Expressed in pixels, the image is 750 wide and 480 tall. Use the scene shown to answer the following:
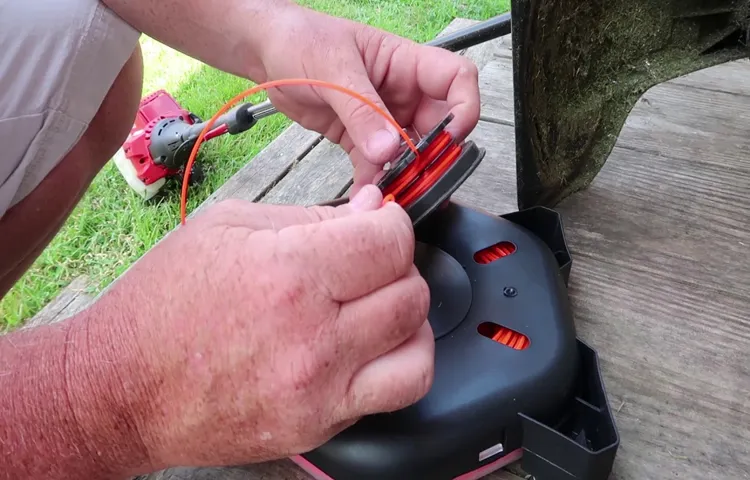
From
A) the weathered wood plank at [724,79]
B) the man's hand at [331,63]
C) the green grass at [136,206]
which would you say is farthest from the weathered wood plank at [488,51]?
the green grass at [136,206]

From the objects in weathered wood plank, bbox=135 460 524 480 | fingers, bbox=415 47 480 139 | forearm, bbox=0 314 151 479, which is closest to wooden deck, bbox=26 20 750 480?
weathered wood plank, bbox=135 460 524 480

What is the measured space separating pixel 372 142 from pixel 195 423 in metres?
0.39

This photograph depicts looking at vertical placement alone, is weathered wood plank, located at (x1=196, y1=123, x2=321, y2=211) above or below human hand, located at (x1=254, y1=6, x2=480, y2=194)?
below

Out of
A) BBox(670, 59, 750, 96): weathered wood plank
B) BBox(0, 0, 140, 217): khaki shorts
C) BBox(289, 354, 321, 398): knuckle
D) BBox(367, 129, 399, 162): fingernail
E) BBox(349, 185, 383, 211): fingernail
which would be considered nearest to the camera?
BBox(289, 354, 321, 398): knuckle

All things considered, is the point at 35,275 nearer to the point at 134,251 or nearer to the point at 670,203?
the point at 134,251

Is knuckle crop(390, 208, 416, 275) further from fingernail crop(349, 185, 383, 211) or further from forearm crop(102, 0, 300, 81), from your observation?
forearm crop(102, 0, 300, 81)

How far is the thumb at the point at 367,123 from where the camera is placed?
80cm

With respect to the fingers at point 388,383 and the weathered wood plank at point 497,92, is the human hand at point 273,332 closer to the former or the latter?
the fingers at point 388,383

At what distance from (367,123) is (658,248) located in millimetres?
532

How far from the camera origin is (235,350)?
22.8 inches

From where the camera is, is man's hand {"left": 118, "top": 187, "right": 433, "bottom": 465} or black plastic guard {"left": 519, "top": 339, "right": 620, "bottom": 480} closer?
man's hand {"left": 118, "top": 187, "right": 433, "bottom": 465}

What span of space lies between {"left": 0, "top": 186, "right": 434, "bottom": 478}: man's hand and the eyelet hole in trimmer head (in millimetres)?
135

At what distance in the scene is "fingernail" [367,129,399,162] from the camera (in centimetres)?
80

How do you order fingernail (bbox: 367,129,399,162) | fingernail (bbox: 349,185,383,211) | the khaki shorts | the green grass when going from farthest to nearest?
the green grass, the khaki shorts, fingernail (bbox: 367,129,399,162), fingernail (bbox: 349,185,383,211)
